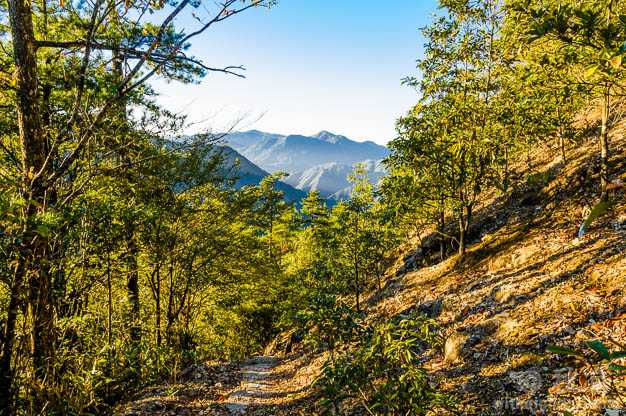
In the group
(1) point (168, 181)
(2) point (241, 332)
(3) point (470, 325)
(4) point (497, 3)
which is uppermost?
(4) point (497, 3)

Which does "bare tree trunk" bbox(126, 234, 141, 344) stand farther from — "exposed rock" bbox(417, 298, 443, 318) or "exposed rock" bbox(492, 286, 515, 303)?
"exposed rock" bbox(492, 286, 515, 303)

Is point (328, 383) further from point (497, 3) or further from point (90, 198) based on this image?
point (497, 3)

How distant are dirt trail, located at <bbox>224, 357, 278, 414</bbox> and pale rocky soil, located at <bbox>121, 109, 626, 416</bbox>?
0.07 m

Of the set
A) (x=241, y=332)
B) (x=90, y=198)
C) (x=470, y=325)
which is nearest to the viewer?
(x=90, y=198)

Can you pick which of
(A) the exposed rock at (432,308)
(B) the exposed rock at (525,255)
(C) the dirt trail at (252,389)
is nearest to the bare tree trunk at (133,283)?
(C) the dirt trail at (252,389)

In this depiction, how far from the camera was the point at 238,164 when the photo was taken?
10273 millimetres

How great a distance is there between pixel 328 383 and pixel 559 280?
5006 millimetres

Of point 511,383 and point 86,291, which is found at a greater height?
→ point 86,291

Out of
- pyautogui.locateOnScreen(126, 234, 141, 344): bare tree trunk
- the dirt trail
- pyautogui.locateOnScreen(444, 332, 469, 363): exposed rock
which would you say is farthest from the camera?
the dirt trail

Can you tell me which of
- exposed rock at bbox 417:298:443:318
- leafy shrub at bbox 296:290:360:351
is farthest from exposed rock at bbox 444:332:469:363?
leafy shrub at bbox 296:290:360:351

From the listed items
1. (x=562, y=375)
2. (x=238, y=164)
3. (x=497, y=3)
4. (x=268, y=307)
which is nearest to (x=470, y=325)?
(x=562, y=375)

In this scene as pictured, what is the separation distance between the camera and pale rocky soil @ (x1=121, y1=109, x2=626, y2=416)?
12.3 ft

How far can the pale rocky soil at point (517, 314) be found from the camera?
3.73 metres

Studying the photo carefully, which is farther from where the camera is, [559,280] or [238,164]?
[238,164]
